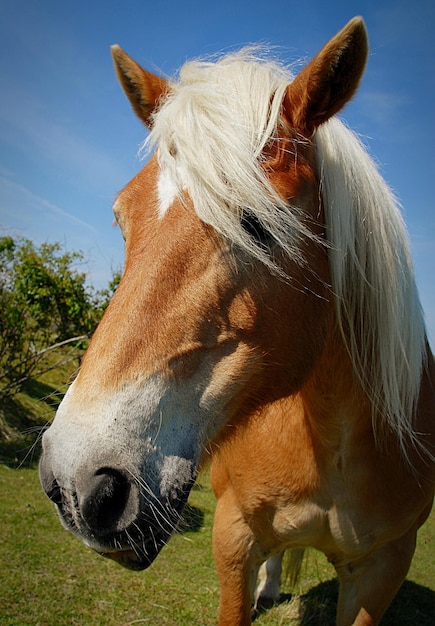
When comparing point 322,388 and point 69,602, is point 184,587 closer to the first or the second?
point 69,602

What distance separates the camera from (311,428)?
2482 mm

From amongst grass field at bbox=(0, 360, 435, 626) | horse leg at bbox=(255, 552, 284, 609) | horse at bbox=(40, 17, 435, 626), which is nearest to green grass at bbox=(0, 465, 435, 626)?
grass field at bbox=(0, 360, 435, 626)

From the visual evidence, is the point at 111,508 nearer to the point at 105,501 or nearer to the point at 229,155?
the point at 105,501

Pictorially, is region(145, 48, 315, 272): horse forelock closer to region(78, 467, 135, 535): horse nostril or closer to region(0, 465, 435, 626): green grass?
region(78, 467, 135, 535): horse nostril

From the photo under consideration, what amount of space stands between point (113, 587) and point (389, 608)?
305 centimetres

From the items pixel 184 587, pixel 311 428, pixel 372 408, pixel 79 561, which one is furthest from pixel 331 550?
pixel 79 561

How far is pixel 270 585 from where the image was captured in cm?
438

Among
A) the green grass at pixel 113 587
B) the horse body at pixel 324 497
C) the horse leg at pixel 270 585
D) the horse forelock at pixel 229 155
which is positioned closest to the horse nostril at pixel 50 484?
the horse forelock at pixel 229 155

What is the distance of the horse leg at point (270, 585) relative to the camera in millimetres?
4324

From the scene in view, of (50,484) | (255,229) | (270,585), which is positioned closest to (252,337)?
(255,229)

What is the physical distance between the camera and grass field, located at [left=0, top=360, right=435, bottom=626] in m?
3.62

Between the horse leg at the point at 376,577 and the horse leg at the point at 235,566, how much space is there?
2.22 feet

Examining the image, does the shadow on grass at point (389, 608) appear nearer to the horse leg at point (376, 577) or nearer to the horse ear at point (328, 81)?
the horse leg at point (376, 577)

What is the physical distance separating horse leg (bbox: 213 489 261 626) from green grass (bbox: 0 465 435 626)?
89cm
